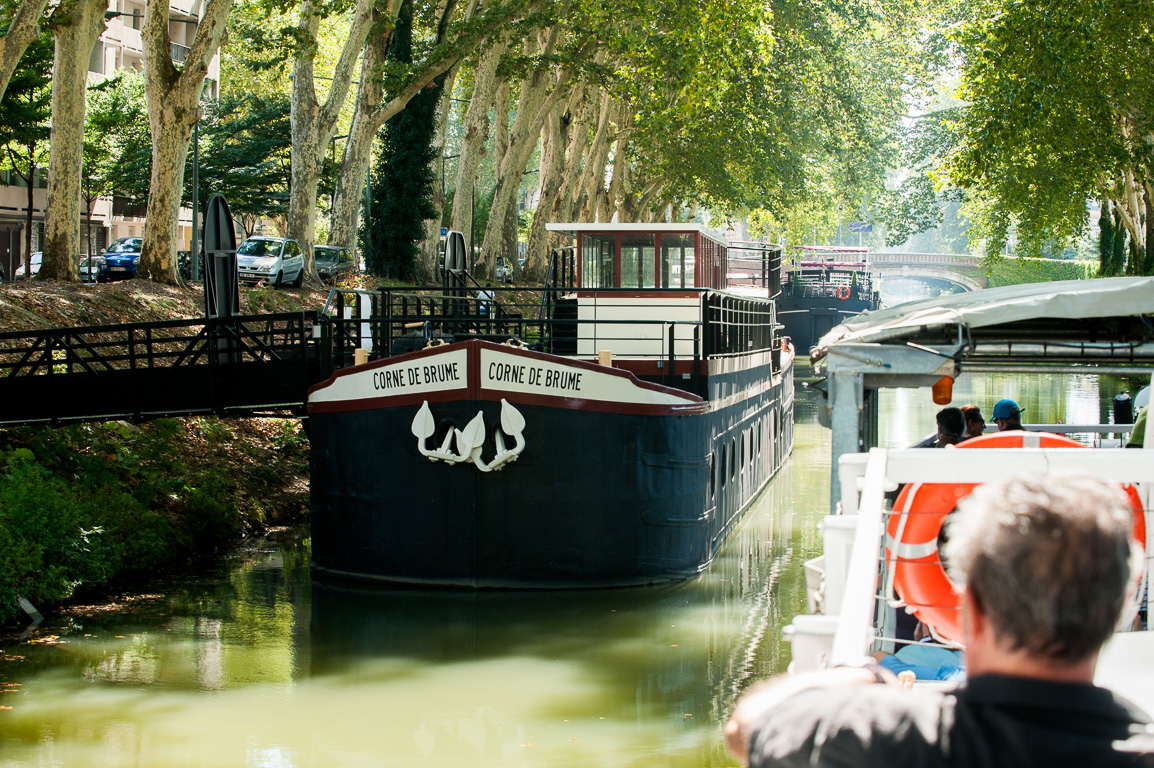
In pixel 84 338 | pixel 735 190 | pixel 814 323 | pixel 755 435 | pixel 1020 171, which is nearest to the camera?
pixel 84 338

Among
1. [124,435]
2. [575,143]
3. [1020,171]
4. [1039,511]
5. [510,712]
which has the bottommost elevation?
[510,712]

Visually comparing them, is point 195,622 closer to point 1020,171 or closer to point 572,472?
point 572,472

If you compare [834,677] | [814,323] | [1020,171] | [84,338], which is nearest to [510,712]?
[834,677]

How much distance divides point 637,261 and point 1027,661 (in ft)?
51.0

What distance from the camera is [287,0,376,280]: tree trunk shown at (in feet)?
80.8

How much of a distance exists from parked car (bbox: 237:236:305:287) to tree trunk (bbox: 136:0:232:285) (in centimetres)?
367

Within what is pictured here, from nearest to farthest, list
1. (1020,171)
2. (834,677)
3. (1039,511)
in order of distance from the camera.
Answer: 1. (1039,511)
2. (834,677)
3. (1020,171)

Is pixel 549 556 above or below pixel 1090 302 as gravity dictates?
below

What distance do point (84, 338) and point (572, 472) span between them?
29.2ft

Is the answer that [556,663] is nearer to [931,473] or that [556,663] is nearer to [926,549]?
[926,549]

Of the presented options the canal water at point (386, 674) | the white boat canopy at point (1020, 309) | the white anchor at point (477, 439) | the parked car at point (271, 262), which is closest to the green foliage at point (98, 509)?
the canal water at point (386, 674)

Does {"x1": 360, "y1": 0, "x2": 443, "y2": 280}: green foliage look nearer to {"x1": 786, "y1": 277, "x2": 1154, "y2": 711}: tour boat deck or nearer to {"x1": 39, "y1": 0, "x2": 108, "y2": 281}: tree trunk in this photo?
{"x1": 39, "y1": 0, "x2": 108, "y2": 281}: tree trunk

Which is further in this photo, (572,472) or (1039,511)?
(572,472)

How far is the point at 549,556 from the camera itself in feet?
43.3
